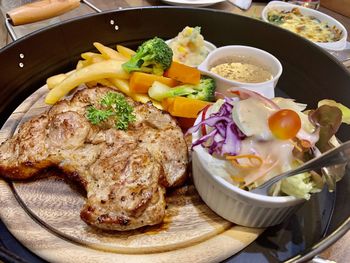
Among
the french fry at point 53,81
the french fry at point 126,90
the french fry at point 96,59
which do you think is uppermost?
the french fry at point 96,59

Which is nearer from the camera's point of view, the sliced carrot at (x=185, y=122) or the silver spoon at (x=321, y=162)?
the silver spoon at (x=321, y=162)

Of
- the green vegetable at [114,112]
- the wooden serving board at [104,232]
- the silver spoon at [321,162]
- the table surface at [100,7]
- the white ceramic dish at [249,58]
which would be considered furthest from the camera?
the table surface at [100,7]

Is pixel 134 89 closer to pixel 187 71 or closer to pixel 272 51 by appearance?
pixel 187 71

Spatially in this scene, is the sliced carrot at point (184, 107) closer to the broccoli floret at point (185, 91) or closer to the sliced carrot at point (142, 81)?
the broccoli floret at point (185, 91)

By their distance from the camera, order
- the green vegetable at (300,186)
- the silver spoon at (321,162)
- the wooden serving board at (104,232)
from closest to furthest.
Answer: the silver spoon at (321,162) < the green vegetable at (300,186) < the wooden serving board at (104,232)

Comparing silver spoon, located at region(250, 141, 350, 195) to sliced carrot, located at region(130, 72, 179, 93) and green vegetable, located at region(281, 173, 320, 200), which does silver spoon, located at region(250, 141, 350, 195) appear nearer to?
green vegetable, located at region(281, 173, 320, 200)

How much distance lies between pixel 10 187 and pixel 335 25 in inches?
141

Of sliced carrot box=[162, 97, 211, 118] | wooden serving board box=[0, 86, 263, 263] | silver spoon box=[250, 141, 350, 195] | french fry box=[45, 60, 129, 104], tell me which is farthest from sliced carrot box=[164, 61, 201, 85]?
silver spoon box=[250, 141, 350, 195]

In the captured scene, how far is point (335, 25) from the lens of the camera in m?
3.82

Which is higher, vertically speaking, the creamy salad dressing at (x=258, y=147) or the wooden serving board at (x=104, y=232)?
the creamy salad dressing at (x=258, y=147)

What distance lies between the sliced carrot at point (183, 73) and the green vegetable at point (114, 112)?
0.44 m

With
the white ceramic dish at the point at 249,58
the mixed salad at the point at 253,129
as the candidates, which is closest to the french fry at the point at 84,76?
the mixed salad at the point at 253,129

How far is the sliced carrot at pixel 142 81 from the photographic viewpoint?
7.47 ft

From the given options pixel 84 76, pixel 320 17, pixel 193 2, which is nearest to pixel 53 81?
pixel 84 76
